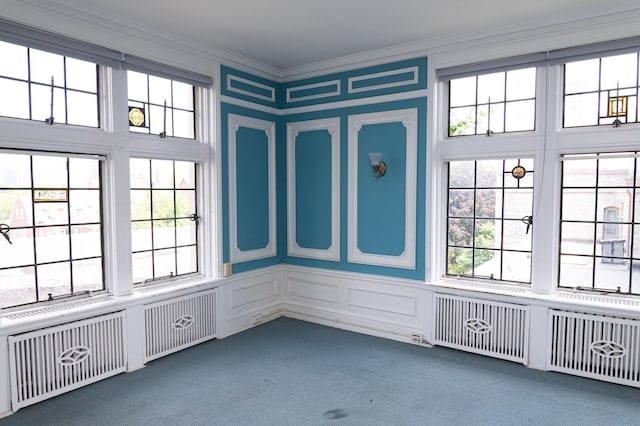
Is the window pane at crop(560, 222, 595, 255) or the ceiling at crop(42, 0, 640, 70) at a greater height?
the ceiling at crop(42, 0, 640, 70)

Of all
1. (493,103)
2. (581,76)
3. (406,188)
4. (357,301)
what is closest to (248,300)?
(357,301)

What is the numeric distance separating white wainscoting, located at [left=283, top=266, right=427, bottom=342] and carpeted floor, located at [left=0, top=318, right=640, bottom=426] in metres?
0.35

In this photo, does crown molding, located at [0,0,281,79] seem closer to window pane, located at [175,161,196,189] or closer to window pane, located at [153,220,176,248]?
window pane, located at [175,161,196,189]

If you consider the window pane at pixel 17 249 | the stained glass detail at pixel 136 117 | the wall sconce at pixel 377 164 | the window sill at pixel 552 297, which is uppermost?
the stained glass detail at pixel 136 117

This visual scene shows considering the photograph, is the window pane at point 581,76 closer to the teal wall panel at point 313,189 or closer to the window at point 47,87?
the teal wall panel at point 313,189

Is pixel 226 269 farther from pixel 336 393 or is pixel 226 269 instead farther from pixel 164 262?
pixel 336 393

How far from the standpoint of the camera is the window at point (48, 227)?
3207mm

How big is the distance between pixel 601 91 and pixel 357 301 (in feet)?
9.87

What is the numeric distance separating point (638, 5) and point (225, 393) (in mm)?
4306

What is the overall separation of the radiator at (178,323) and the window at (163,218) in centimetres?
32

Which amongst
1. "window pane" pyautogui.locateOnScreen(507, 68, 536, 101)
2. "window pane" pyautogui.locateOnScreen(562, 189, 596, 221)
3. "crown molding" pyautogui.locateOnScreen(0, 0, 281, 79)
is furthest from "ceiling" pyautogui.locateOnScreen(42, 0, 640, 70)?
"window pane" pyautogui.locateOnScreen(562, 189, 596, 221)

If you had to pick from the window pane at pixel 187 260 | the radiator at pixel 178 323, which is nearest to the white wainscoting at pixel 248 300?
the radiator at pixel 178 323

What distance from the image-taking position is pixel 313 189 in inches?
201

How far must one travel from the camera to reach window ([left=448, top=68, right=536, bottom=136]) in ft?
13.2
